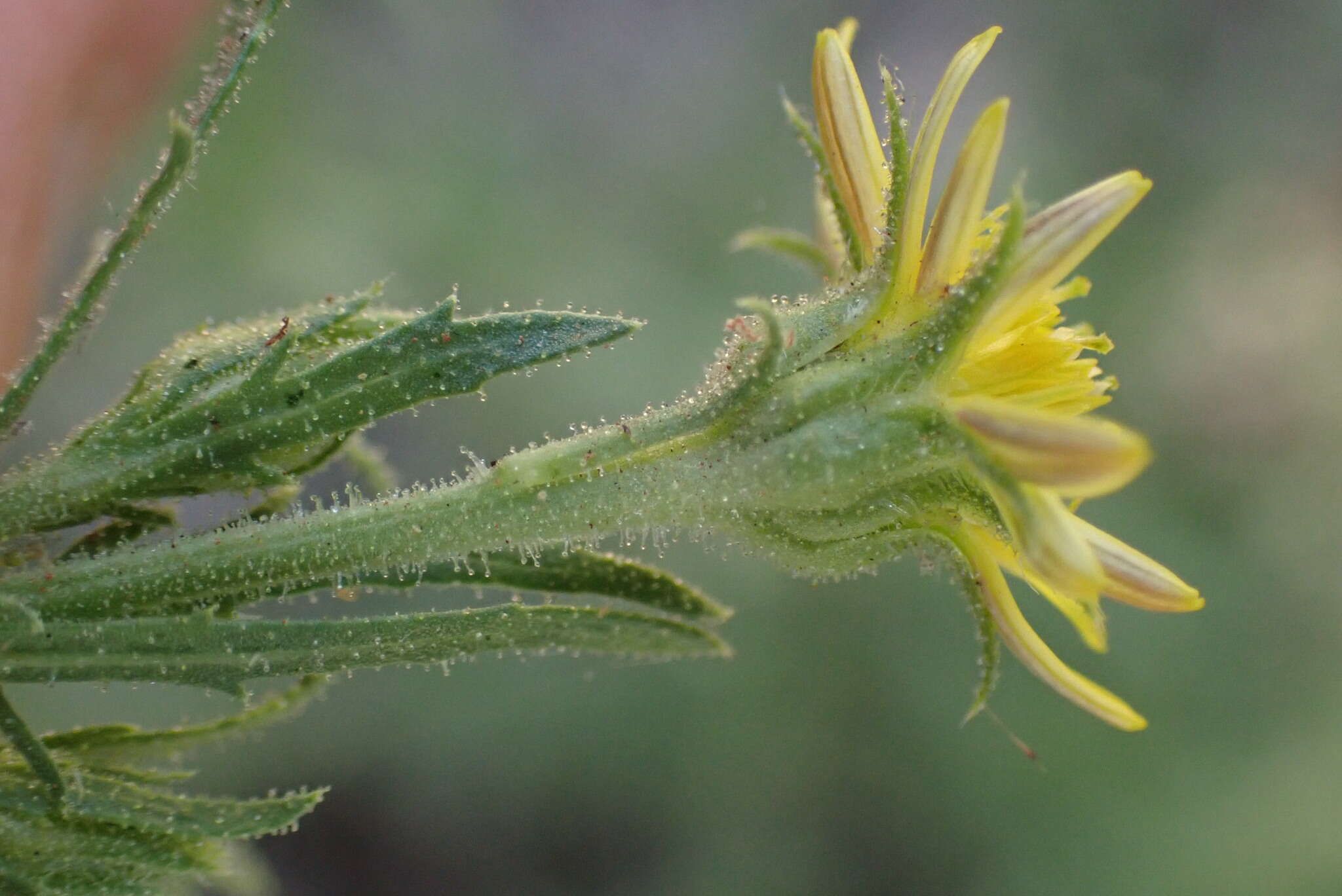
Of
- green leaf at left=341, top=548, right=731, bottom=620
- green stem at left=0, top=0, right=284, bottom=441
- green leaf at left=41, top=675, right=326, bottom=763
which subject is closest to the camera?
green stem at left=0, top=0, right=284, bottom=441

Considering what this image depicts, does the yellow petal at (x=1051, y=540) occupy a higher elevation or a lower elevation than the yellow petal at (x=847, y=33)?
lower

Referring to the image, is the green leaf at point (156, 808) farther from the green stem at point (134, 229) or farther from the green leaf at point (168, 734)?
the green stem at point (134, 229)

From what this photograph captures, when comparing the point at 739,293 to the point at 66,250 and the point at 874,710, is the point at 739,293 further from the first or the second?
the point at 66,250

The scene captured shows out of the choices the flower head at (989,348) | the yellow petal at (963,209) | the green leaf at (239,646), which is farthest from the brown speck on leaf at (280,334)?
the yellow petal at (963,209)

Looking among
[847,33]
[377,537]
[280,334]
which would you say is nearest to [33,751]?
[377,537]

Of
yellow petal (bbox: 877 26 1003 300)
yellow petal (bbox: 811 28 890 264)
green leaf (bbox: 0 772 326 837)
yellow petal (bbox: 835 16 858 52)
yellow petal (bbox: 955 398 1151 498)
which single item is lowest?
yellow petal (bbox: 955 398 1151 498)

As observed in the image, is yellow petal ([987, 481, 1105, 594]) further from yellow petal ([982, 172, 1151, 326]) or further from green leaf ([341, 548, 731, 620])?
green leaf ([341, 548, 731, 620])

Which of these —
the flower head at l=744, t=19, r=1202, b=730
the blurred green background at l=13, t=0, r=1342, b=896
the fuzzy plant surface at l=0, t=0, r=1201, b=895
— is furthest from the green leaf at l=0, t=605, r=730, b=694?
the blurred green background at l=13, t=0, r=1342, b=896

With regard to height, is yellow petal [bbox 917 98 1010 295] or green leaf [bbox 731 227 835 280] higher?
green leaf [bbox 731 227 835 280]

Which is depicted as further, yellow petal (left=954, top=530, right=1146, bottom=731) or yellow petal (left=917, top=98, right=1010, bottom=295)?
yellow petal (left=954, top=530, right=1146, bottom=731)
